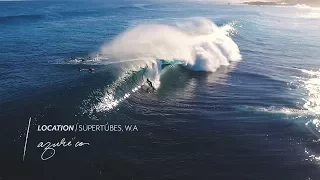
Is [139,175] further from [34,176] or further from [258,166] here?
[258,166]

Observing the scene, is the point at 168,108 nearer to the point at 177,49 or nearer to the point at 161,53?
the point at 161,53

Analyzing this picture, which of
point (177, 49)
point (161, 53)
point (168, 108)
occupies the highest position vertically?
point (177, 49)

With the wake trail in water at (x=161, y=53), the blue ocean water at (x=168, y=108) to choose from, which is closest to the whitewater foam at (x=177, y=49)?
the wake trail in water at (x=161, y=53)

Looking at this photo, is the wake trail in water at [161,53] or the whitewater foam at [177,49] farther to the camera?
the whitewater foam at [177,49]

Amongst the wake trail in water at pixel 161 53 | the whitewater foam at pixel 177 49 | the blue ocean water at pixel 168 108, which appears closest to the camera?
the blue ocean water at pixel 168 108

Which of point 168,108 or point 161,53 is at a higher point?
point 161,53

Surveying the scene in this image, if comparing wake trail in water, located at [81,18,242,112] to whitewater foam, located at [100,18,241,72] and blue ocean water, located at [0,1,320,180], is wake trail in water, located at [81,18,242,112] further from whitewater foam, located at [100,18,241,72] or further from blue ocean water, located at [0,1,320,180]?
blue ocean water, located at [0,1,320,180]

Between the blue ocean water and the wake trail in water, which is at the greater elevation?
the wake trail in water

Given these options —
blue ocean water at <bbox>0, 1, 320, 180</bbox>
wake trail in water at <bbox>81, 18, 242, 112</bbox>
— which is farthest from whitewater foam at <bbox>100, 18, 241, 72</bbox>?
blue ocean water at <bbox>0, 1, 320, 180</bbox>

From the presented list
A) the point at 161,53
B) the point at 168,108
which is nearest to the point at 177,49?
the point at 161,53

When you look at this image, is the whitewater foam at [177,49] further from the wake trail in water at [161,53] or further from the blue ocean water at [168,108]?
the blue ocean water at [168,108]
